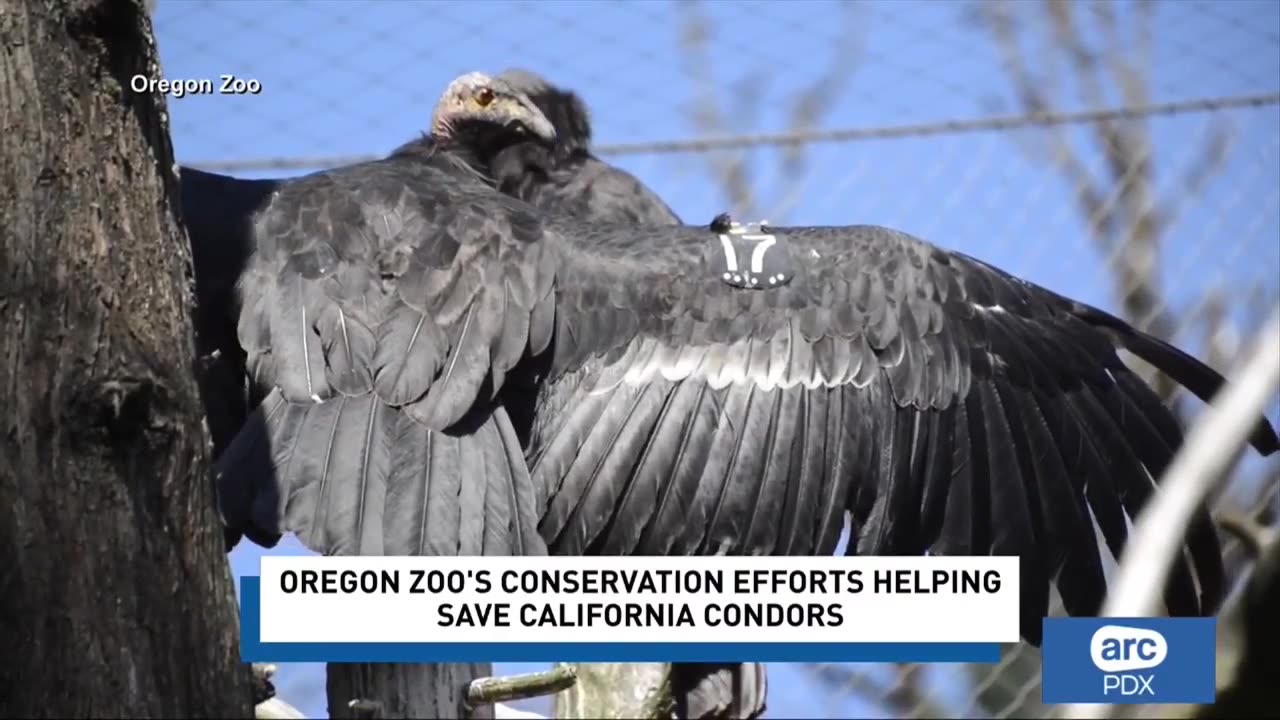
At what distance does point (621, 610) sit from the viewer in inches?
136

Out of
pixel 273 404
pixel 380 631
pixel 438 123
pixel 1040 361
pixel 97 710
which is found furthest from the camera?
pixel 438 123

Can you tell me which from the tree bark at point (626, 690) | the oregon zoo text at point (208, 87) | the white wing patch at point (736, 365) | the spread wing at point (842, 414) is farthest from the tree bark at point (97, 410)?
the tree bark at point (626, 690)

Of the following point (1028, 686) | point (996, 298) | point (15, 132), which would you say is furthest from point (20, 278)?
point (1028, 686)

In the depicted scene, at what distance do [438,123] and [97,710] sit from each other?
3.13 m

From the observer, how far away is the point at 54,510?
7.11 ft

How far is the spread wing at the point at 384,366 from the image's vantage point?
340 cm

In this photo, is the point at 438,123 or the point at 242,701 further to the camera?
the point at 438,123

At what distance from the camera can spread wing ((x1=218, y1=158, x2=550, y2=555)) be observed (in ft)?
11.1

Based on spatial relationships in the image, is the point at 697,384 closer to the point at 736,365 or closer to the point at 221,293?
the point at 736,365

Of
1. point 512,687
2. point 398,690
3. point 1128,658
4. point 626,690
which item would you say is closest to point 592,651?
point 512,687

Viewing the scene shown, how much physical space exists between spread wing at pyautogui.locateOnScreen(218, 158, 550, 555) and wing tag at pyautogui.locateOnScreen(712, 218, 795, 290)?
0.46 m

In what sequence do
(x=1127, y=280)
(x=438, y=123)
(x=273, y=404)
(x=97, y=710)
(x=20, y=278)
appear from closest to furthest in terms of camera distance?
(x=97, y=710) → (x=20, y=278) → (x=273, y=404) → (x=438, y=123) → (x=1127, y=280)

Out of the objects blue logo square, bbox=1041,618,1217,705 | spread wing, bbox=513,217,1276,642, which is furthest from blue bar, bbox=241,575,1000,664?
spread wing, bbox=513,217,1276,642

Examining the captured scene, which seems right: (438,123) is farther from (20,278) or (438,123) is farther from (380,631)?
(20,278)
